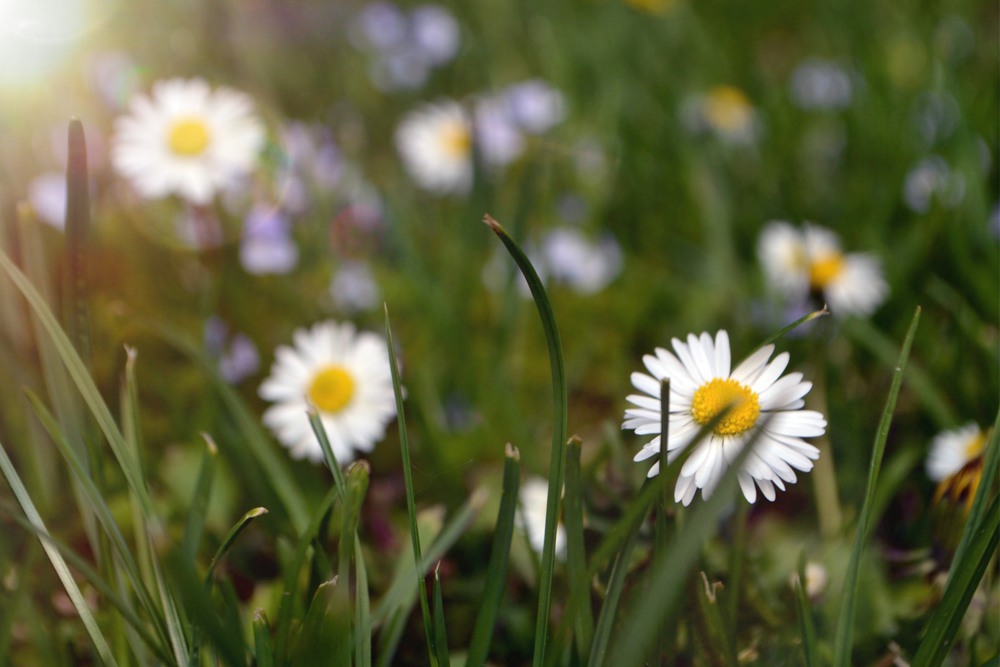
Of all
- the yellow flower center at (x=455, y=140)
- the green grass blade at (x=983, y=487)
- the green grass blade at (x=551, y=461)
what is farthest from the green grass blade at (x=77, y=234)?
the yellow flower center at (x=455, y=140)

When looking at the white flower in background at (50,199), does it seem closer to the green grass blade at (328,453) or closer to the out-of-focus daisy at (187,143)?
the out-of-focus daisy at (187,143)

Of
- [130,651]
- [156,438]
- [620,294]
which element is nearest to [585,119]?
[620,294]

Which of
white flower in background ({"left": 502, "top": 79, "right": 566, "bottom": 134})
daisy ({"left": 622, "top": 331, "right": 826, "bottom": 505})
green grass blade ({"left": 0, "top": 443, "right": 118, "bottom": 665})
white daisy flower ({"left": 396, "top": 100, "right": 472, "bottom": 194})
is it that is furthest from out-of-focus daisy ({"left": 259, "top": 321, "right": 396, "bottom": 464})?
white flower in background ({"left": 502, "top": 79, "right": 566, "bottom": 134})

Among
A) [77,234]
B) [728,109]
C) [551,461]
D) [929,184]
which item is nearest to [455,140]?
[728,109]

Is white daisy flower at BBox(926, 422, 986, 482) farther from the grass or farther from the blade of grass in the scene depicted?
the blade of grass

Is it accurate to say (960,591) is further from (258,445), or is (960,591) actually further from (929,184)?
(929,184)

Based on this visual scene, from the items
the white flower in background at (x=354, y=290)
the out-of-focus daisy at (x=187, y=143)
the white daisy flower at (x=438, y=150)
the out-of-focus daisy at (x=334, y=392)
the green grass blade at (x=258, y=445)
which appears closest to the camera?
the green grass blade at (x=258, y=445)
